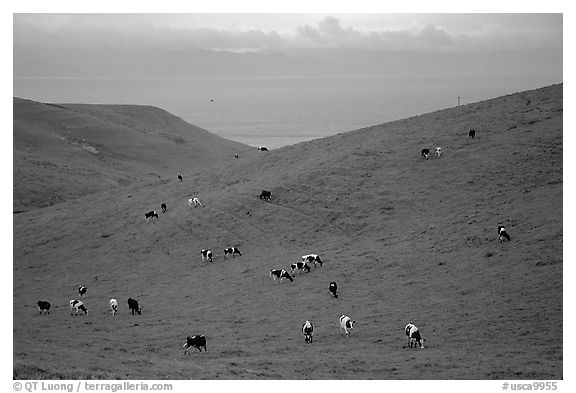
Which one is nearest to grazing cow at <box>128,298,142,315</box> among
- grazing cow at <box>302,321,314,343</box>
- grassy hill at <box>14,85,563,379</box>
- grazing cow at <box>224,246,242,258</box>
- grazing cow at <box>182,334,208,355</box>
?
grassy hill at <box>14,85,563,379</box>

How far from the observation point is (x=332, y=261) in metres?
29.4

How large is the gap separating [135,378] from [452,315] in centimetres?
1099

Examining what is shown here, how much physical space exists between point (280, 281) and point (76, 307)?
346 inches

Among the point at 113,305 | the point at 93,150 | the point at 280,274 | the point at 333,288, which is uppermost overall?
the point at 93,150

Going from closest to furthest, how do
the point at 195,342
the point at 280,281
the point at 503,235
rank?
the point at 195,342 → the point at 503,235 → the point at 280,281

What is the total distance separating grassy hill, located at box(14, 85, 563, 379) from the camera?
18.5 m

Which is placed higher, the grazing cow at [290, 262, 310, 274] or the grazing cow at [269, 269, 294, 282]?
the grazing cow at [290, 262, 310, 274]

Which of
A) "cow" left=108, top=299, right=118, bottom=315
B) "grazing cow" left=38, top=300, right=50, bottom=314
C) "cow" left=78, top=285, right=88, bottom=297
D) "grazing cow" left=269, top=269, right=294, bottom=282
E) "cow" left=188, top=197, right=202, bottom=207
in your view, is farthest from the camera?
"cow" left=188, top=197, right=202, bottom=207

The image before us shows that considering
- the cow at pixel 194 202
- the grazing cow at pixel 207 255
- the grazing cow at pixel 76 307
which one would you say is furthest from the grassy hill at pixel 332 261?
the cow at pixel 194 202

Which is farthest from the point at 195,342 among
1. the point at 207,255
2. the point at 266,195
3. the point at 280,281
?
the point at 266,195

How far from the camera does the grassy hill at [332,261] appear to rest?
18484 millimetres

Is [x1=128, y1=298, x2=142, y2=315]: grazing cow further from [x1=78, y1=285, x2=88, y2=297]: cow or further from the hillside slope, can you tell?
the hillside slope

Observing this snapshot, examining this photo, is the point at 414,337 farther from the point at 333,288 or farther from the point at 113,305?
the point at 113,305

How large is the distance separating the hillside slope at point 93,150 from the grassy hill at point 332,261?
845cm
